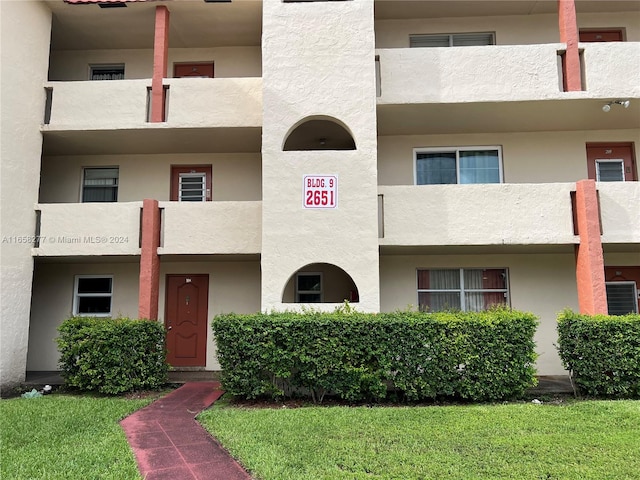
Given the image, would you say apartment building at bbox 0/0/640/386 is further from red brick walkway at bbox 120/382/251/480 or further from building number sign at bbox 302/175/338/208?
red brick walkway at bbox 120/382/251/480

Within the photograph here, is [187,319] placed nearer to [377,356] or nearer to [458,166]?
[377,356]

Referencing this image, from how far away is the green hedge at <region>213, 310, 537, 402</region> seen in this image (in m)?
7.85

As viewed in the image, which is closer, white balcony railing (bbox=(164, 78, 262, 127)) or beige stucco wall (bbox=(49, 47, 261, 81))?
white balcony railing (bbox=(164, 78, 262, 127))

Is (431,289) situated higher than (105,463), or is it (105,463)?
(431,289)

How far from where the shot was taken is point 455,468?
493 centimetres

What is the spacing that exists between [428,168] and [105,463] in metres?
9.19

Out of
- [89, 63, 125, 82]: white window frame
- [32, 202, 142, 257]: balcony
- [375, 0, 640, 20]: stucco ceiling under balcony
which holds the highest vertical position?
[375, 0, 640, 20]: stucco ceiling under balcony

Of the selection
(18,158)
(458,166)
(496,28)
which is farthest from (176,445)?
(496,28)

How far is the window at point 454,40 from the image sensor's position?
461 inches

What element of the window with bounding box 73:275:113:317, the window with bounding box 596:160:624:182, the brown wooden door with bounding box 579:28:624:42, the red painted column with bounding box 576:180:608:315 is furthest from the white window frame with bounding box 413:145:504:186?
the window with bounding box 73:275:113:317

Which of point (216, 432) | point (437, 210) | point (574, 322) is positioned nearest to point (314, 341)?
point (216, 432)

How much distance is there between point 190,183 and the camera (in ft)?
39.2

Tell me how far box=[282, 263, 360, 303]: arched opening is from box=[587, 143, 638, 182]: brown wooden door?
21.8 ft

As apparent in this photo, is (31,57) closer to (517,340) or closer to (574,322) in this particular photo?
(517,340)
